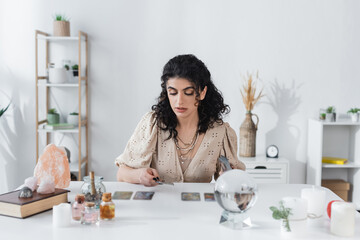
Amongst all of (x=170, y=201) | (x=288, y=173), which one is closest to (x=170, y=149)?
(x=170, y=201)

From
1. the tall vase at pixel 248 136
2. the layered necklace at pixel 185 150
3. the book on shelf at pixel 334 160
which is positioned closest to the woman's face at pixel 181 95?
the layered necklace at pixel 185 150

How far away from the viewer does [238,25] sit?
3873 mm

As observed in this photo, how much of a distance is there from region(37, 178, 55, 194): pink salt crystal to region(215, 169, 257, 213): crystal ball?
2.28 ft

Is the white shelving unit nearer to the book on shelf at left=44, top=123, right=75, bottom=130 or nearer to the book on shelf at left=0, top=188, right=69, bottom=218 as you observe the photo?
the book on shelf at left=44, top=123, right=75, bottom=130

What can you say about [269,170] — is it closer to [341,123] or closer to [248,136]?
[248,136]

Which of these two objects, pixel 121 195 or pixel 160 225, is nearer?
pixel 160 225

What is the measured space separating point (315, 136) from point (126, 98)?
188 cm

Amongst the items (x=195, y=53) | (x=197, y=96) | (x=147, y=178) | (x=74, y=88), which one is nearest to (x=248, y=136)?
(x=195, y=53)

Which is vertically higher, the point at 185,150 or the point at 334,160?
the point at 185,150

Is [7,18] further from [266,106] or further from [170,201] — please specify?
[170,201]

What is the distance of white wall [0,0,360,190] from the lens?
3855mm

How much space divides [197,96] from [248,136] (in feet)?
5.46

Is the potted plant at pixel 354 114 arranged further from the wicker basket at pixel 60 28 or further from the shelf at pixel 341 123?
the wicker basket at pixel 60 28

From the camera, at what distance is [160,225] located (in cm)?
144
